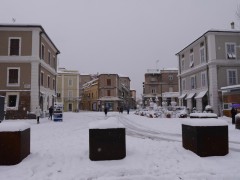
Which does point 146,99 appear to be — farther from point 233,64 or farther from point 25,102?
point 25,102

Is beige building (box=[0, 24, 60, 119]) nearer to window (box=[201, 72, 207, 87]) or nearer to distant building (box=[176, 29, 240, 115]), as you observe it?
distant building (box=[176, 29, 240, 115])

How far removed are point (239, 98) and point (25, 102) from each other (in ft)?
71.2

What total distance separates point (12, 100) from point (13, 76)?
2.58 m

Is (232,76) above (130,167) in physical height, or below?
above

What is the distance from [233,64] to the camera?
3131 centimetres

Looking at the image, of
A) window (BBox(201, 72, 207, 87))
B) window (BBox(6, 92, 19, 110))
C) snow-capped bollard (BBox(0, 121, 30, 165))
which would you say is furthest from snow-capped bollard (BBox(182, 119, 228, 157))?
window (BBox(201, 72, 207, 87))

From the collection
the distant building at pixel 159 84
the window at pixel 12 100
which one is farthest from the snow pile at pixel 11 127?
the distant building at pixel 159 84

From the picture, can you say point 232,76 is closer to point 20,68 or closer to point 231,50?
point 231,50

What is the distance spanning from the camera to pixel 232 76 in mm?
31375

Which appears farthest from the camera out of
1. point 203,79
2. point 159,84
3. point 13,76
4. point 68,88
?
point 159,84

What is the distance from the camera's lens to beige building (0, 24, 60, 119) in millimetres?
27578

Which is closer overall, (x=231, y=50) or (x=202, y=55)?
(x=231, y=50)

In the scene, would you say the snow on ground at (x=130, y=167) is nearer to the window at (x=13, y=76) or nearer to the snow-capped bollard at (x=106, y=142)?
the snow-capped bollard at (x=106, y=142)

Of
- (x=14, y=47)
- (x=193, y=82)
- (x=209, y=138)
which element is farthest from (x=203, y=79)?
(x=209, y=138)
